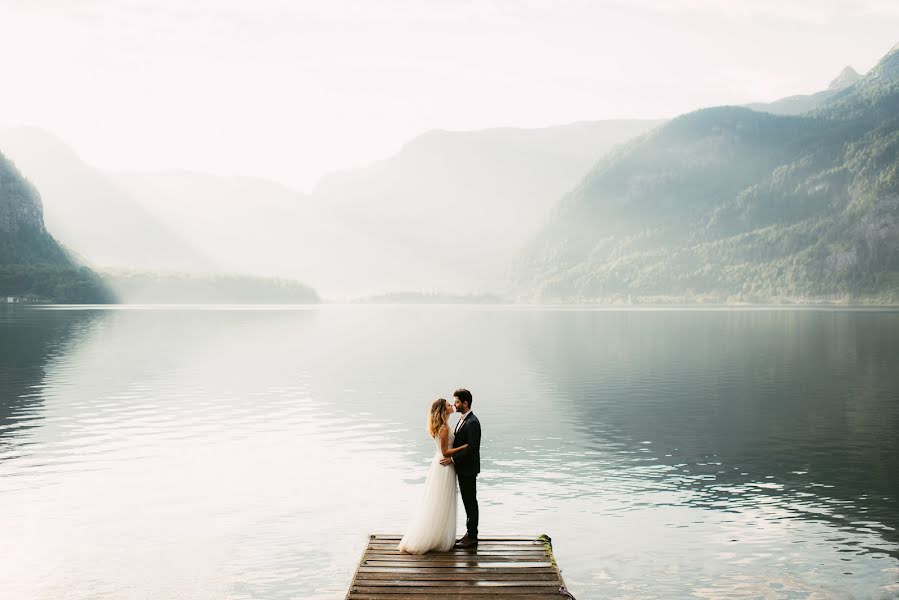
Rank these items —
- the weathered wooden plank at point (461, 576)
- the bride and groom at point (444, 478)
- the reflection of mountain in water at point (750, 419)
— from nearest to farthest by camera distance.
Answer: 1. the weathered wooden plank at point (461, 576)
2. the bride and groom at point (444, 478)
3. the reflection of mountain in water at point (750, 419)

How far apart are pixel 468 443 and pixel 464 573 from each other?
3045 millimetres

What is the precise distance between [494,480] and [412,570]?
16756 millimetres

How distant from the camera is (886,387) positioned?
228 ft

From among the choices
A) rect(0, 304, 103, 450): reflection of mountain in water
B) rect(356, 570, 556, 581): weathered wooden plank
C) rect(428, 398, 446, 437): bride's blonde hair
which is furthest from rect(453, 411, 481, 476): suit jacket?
rect(0, 304, 103, 450): reflection of mountain in water

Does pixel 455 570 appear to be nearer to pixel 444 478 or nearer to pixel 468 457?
pixel 444 478

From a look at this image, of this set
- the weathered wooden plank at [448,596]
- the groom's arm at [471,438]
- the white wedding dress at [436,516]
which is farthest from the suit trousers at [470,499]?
the weathered wooden plank at [448,596]

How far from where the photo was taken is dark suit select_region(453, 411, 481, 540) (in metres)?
20.6

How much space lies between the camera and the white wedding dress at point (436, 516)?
20.5 metres

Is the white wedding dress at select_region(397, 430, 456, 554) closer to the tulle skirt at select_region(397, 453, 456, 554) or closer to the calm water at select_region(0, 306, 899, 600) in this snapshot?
the tulle skirt at select_region(397, 453, 456, 554)

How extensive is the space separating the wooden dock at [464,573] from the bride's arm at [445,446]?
2.42 meters

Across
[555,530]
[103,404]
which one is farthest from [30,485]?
[103,404]

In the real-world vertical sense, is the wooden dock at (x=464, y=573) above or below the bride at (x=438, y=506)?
below

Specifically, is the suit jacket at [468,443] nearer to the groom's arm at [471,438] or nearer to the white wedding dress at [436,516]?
the groom's arm at [471,438]

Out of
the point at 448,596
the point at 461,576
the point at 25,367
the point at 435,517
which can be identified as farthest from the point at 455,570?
the point at 25,367
